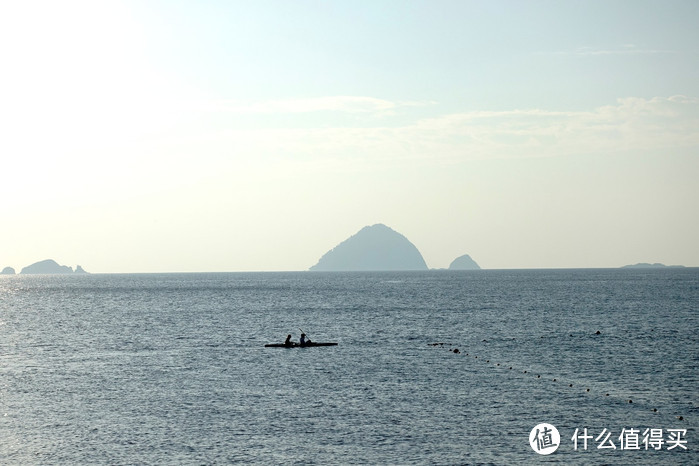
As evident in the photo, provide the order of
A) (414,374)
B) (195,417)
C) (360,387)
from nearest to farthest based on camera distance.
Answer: (195,417) < (360,387) < (414,374)

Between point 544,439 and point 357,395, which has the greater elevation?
point 357,395

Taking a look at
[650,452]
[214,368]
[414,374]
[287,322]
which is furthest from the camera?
[287,322]

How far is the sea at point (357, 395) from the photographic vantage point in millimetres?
42625

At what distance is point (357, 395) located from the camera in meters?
57.7

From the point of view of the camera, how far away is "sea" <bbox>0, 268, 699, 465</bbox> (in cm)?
4262

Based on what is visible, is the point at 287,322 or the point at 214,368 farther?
the point at 287,322

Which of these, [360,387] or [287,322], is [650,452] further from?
[287,322]

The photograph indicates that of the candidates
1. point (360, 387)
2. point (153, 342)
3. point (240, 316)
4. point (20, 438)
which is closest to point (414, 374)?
point (360, 387)

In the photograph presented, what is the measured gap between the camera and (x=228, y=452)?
4212 cm

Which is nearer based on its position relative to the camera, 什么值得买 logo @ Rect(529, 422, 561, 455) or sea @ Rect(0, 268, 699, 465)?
什么值得买 logo @ Rect(529, 422, 561, 455)

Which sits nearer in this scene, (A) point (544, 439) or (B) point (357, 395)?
(A) point (544, 439)

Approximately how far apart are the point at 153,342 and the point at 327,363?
107 ft

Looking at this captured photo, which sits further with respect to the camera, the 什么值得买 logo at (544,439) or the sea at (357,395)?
the sea at (357,395)

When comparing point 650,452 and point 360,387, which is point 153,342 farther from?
point 650,452
